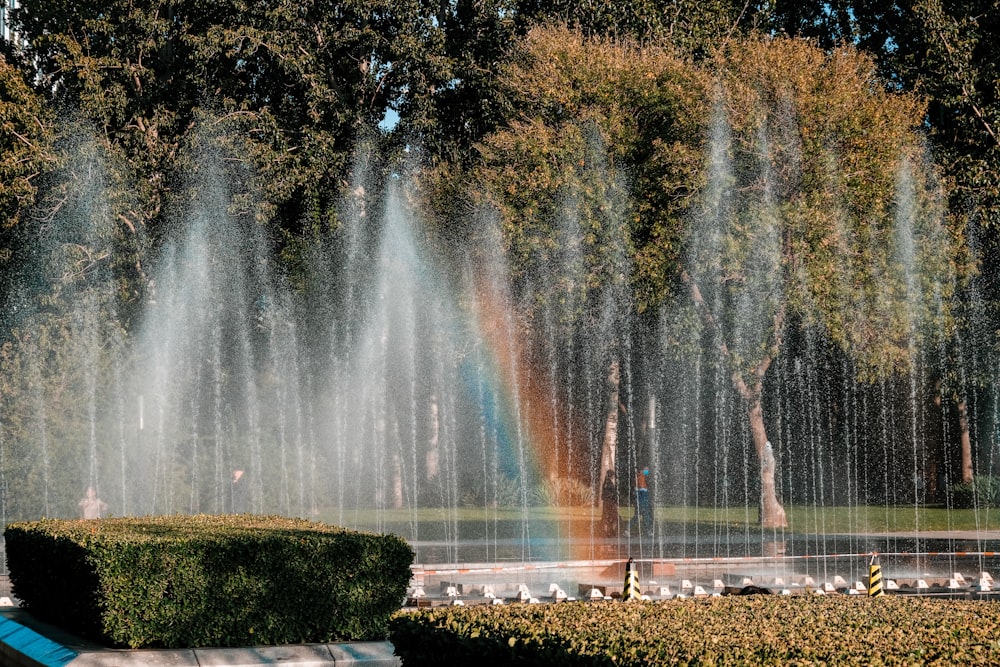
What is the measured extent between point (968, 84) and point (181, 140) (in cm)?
1836

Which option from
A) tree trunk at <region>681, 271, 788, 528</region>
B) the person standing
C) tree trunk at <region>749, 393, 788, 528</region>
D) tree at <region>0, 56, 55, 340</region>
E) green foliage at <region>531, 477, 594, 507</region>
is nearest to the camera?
the person standing

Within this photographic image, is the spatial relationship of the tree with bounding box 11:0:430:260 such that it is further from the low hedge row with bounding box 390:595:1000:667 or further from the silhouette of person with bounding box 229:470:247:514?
the low hedge row with bounding box 390:595:1000:667

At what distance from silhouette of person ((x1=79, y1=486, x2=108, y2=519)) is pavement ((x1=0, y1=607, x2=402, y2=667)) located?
17.1 metres

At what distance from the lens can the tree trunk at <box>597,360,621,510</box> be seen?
31.5 metres

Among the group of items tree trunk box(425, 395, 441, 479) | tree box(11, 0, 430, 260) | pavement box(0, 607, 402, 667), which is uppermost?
tree box(11, 0, 430, 260)

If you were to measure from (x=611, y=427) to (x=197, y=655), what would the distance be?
24171mm

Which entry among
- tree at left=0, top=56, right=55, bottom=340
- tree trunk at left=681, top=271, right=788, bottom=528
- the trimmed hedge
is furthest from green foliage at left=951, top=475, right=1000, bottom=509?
the trimmed hedge

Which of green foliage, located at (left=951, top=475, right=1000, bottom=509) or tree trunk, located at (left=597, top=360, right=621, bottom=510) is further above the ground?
tree trunk, located at (left=597, top=360, right=621, bottom=510)

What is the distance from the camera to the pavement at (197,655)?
31.0ft

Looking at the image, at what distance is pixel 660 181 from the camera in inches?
1102

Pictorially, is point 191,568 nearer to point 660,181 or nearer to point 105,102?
point 660,181

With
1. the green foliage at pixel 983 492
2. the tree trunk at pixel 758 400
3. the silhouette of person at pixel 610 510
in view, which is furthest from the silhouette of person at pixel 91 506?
the green foliage at pixel 983 492

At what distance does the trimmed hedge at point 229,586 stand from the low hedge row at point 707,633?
2.98 m

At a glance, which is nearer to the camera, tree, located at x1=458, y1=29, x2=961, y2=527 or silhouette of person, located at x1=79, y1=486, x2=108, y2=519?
silhouette of person, located at x1=79, y1=486, x2=108, y2=519
